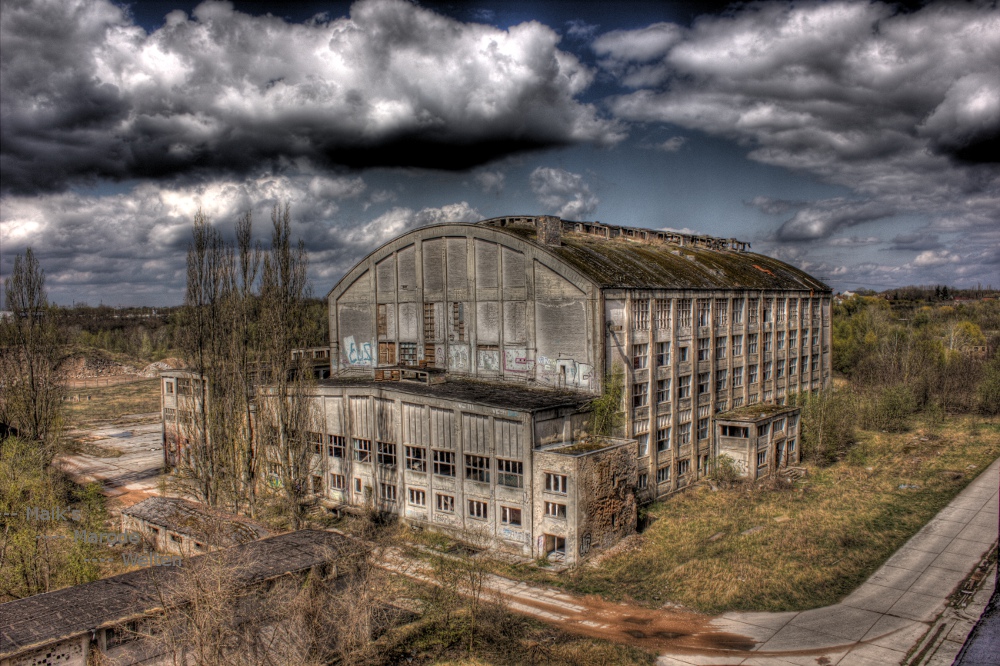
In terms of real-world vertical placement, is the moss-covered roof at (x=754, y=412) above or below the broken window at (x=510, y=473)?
above

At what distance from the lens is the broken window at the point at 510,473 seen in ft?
90.8

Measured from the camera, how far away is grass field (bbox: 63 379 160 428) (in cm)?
6731

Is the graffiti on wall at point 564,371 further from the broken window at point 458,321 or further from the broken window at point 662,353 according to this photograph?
the broken window at point 458,321

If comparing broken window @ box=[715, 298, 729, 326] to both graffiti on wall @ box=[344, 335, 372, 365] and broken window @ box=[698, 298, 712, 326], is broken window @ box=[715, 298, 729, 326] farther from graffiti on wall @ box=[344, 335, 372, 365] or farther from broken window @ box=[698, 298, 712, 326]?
graffiti on wall @ box=[344, 335, 372, 365]

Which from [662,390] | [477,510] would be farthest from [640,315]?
[477,510]

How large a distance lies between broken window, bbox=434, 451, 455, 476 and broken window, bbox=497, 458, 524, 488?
2.85 meters

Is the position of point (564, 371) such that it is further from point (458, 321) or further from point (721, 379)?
point (721, 379)

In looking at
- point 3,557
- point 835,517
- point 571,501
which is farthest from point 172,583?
point 835,517

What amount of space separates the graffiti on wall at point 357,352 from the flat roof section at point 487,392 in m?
5.65

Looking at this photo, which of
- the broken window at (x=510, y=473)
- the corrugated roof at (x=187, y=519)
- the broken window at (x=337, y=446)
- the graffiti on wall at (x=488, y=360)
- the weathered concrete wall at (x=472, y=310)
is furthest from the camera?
the graffiti on wall at (x=488, y=360)

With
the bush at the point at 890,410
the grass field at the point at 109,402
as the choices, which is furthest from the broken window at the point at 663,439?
the grass field at the point at 109,402

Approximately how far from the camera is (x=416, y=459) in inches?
1245

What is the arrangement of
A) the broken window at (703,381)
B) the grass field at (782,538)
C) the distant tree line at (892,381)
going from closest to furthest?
1. the grass field at (782,538)
2. the broken window at (703,381)
3. the distant tree line at (892,381)

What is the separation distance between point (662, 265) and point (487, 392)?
1550 cm
